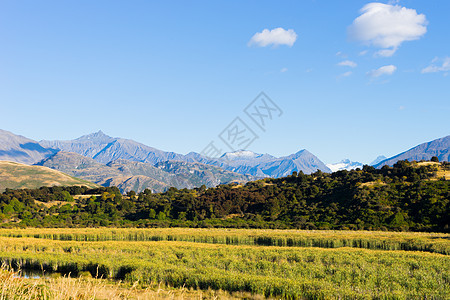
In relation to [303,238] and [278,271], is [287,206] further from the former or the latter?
[278,271]

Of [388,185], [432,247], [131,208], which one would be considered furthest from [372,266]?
[131,208]

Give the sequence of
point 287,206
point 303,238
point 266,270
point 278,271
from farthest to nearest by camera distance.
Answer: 1. point 287,206
2. point 303,238
3. point 266,270
4. point 278,271

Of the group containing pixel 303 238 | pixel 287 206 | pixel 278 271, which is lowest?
pixel 303 238

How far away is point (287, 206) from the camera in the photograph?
4058 inches

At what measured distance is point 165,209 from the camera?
110438 millimetres

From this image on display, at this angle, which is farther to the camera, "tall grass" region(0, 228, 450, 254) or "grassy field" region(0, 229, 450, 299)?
"tall grass" region(0, 228, 450, 254)

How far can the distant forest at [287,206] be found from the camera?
82188 millimetres

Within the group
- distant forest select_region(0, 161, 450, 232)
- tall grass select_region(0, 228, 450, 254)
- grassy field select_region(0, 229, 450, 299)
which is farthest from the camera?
distant forest select_region(0, 161, 450, 232)

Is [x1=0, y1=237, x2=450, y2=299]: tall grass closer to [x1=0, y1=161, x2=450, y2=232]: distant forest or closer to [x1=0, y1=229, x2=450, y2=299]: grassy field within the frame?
[x1=0, y1=229, x2=450, y2=299]: grassy field

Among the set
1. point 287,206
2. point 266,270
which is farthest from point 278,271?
point 287,206

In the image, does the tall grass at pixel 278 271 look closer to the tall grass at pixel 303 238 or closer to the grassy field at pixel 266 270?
the grassy field at pixel 266 270

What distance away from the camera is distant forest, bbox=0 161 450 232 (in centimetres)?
8219

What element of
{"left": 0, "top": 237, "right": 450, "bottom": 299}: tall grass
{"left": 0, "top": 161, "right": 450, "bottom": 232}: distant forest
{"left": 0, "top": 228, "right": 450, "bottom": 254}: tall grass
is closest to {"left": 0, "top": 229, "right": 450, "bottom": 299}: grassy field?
{"left": 0, "top": 237, "right": 450, "bottom": 299}: tall grass

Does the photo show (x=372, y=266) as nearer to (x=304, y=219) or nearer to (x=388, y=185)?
(x=304, y=219)
